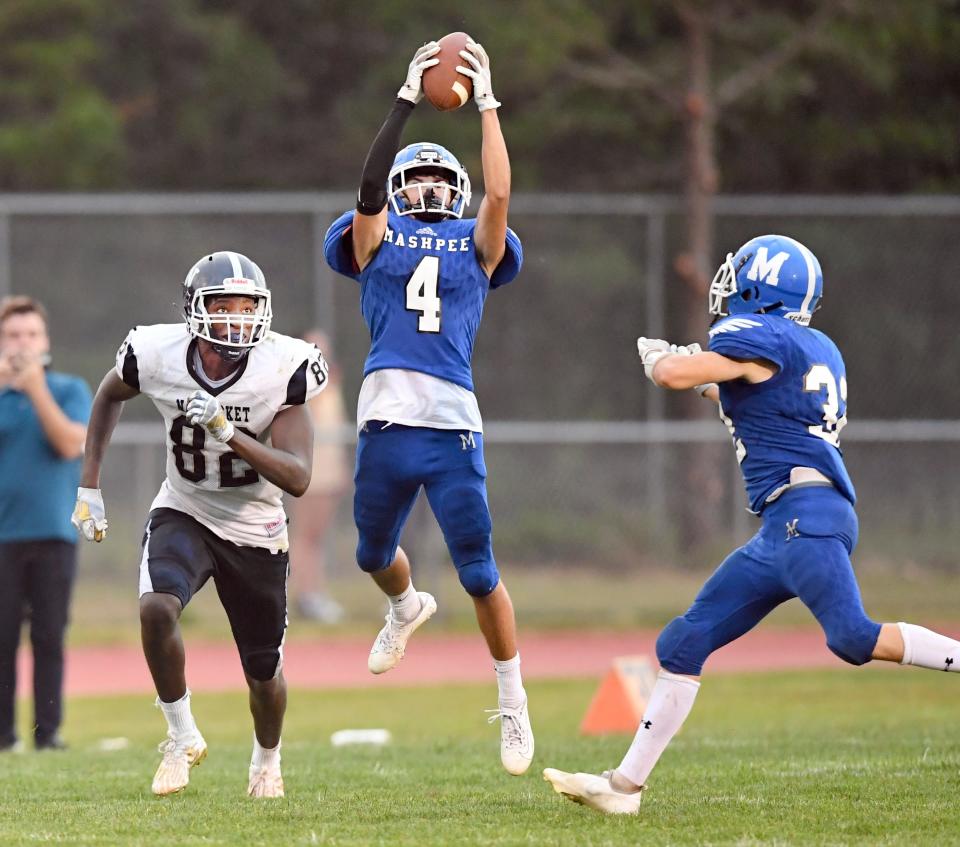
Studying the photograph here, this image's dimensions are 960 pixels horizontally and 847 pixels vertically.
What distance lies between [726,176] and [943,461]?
25.0 feet

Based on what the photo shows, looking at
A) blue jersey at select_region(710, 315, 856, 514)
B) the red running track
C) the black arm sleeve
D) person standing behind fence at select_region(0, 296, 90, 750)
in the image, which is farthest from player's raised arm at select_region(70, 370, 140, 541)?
the red running track

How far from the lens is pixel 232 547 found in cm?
626

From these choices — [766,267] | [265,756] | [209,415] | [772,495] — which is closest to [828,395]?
[772,495]

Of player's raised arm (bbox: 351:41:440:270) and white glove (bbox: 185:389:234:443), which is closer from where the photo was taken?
white glove (bbox: 185:389:234:443)

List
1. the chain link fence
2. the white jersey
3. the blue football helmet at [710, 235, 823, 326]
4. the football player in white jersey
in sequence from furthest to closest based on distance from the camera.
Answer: the chain link fence, the white jersey, the football player in white jersey, the blue football helmet at [710, 235, 823, 326]

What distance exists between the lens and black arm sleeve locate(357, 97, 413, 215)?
6.22 m

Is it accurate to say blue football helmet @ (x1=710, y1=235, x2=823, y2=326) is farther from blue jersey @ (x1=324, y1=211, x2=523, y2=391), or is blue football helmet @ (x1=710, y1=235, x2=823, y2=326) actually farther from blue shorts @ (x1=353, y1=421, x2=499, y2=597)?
blue shorts @ (x1=353, y1=421, x2=499, y2=597)

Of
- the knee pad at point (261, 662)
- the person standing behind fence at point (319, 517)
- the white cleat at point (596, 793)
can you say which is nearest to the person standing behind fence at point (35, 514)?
the knee pad at point (261, 662)

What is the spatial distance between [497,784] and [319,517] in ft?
25.8

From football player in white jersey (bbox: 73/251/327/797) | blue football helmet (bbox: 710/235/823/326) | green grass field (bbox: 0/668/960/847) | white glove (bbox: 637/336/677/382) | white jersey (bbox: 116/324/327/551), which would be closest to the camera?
green grass field (bbox: 0/668/960/847)

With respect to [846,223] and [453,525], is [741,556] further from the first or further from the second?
[846,223]

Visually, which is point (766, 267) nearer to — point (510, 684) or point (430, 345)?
point (430, 345)

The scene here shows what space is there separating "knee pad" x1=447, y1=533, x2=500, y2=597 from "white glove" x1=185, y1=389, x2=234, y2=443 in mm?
1081

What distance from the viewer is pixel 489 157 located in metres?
6.26
